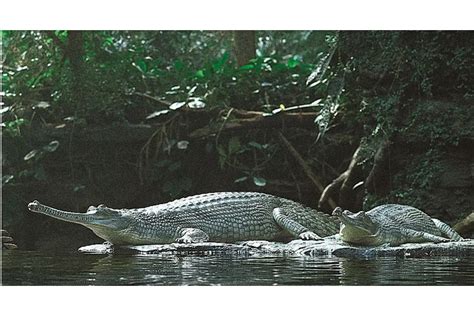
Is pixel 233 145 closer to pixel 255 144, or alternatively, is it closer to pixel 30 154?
pixel 255 144

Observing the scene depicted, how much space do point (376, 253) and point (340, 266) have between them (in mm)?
522

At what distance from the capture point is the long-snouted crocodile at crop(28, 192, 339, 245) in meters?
6.14

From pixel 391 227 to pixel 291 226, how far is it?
84cm

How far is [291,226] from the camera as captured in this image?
21.0 feet

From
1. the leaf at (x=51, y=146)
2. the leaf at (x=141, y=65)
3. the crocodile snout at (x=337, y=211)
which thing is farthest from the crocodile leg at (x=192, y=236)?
the leaf at (x=141, y=65)

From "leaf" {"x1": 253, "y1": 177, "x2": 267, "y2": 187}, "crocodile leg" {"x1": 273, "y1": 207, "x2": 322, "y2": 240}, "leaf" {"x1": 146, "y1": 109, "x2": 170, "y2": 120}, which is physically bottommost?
"crocodile leg" {"x1": 273, "y1": 207, "x2": 322, "y2": 240}

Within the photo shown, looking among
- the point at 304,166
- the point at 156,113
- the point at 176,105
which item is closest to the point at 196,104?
the point at 176,105

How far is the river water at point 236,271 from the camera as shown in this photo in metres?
4.63

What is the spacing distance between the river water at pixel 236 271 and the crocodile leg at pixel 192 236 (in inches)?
15.1

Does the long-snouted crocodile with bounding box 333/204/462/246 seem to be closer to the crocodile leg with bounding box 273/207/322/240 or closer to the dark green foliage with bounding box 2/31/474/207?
the crocodile leg with bounding box 273/207/322/240

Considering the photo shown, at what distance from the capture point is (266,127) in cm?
804

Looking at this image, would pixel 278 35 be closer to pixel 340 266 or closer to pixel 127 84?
pixel 127 84

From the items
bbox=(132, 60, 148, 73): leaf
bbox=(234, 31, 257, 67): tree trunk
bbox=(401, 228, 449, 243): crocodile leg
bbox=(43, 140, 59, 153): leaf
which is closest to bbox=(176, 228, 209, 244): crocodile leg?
bbox=(401, 228, 449, 243): crocodile leg

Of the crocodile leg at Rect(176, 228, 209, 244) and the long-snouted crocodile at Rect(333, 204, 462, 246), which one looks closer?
the long-snouted crocodile at Rect(333, 204, 462, 246)
